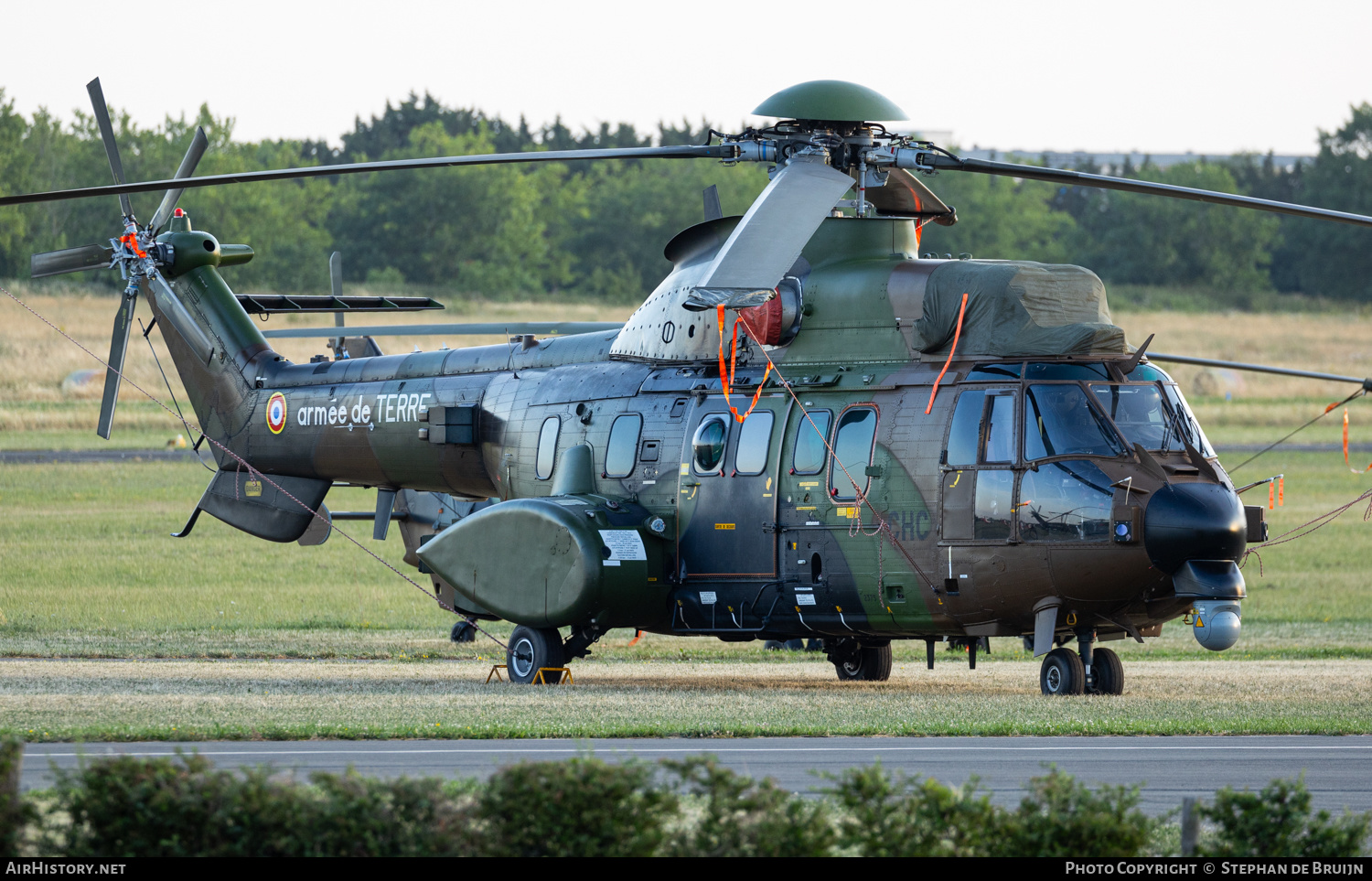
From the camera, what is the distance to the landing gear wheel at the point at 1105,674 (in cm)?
1627

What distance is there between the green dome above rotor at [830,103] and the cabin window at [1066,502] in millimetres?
3563

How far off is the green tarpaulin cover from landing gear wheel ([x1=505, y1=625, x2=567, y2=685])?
16.2ft

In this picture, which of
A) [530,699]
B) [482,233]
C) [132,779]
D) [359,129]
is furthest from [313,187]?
[132,779]

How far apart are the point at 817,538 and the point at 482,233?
96175mm

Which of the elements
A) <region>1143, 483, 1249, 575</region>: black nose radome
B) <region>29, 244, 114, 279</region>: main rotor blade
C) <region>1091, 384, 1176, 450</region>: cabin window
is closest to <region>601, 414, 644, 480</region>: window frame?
<region>1091, 384, 1176, 450</region>: cabin window

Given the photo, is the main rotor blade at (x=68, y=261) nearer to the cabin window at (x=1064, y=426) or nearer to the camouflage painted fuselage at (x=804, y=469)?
the camouflage painted fuselage at (x=804, y=469)

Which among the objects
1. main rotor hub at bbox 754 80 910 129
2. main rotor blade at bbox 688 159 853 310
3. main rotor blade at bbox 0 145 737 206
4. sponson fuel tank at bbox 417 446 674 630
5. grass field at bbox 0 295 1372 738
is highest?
main rotor hub at bbox 754 80 910 129

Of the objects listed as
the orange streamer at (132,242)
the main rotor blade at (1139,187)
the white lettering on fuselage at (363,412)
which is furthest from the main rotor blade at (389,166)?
the orange streamer at (132,242)

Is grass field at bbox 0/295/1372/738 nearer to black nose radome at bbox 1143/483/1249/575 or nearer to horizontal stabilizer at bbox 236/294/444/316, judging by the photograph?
black nose radome at bbox 1143/483/1249/575

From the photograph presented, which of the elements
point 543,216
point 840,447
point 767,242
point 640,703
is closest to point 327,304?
point 840,447

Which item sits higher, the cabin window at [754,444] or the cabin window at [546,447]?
the cabin window at [754,444]

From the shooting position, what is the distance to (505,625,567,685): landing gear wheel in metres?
18.0

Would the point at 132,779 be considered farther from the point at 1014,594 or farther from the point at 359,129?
the point at 359,129

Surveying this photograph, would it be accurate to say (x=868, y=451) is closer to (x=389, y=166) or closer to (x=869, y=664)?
(x=869, y=664)
